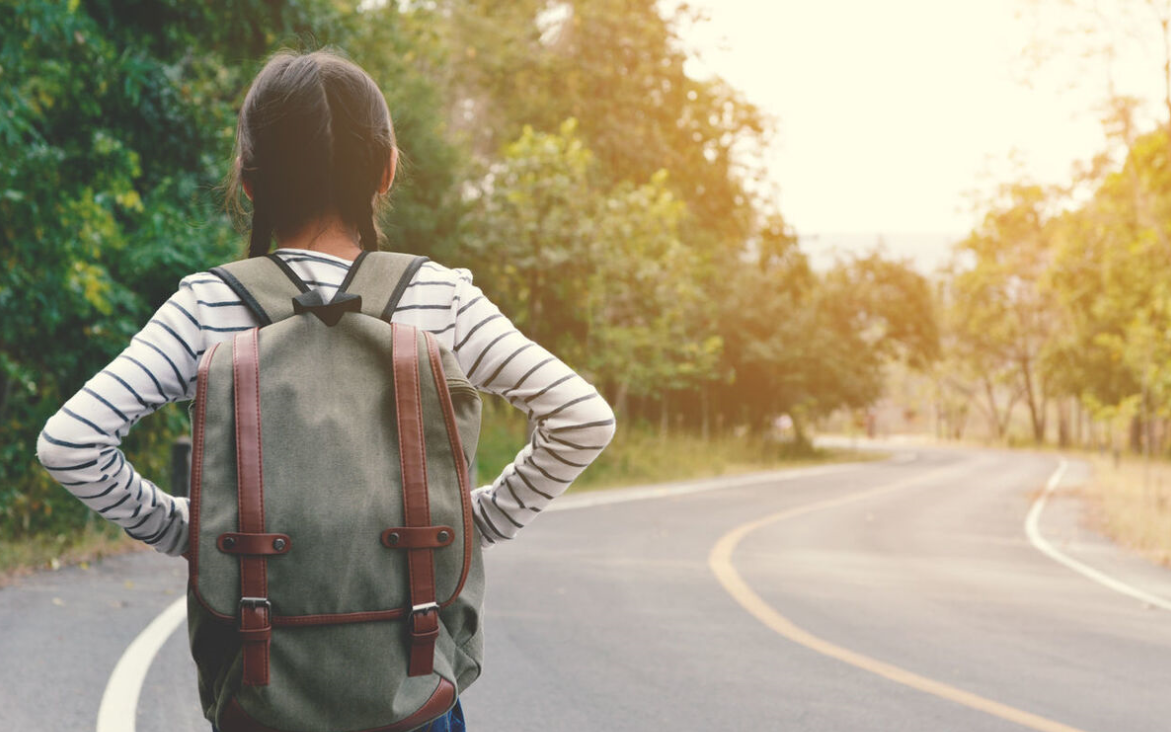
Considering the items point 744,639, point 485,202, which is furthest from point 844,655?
point 485,202

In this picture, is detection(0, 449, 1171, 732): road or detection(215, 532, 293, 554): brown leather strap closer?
detection(215, 532, 293, 554): brown leather strap

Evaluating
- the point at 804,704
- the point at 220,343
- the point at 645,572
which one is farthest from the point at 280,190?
the point at 645,572

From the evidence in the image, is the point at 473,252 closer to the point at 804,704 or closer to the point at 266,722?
the point at 804,704

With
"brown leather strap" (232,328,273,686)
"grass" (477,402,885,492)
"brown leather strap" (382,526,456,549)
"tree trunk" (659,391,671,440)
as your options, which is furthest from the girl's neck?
"tree trunk" (659,391,671,440)

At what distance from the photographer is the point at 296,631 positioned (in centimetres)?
160

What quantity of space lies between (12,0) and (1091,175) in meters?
28.5

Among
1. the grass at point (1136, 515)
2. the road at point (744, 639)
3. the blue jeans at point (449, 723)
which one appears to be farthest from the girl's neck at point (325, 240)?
the grass at point (1136, 515)

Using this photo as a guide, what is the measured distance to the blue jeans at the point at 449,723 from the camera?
179 cm

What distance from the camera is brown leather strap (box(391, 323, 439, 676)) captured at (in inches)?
64.1

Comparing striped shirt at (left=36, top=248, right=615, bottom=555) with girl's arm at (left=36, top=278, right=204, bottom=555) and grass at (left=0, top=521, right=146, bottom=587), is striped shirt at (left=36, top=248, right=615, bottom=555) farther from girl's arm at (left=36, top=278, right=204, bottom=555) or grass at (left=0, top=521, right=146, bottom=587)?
grass at (left=0, top=521, right=146, bottom=587)

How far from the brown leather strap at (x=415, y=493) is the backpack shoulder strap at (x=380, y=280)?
105 mm

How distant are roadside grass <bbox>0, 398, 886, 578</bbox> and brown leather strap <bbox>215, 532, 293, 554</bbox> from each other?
24.3 feet

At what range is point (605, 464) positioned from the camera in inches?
979

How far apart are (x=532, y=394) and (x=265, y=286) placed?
42 centimetres
